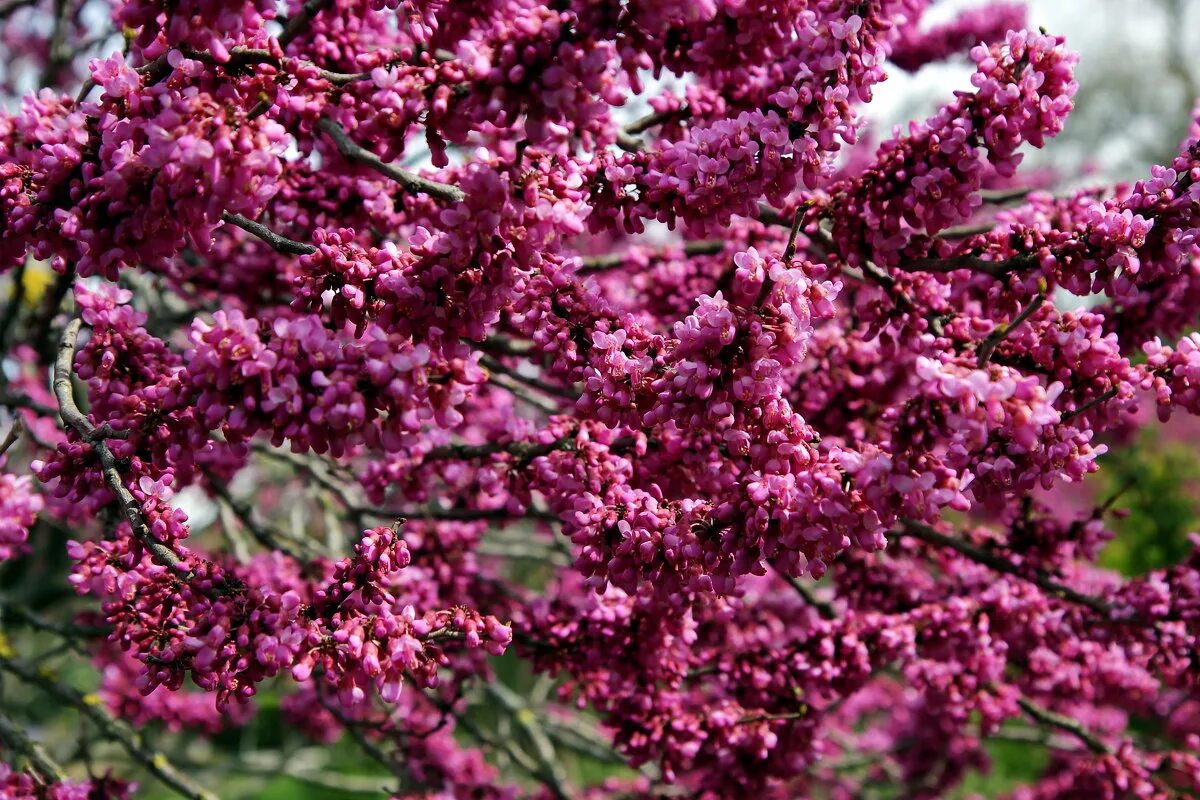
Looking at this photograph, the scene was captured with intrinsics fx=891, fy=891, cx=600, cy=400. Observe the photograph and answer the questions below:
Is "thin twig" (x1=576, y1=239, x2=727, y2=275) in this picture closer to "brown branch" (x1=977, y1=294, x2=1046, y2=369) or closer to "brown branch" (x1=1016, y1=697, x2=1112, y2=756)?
"brown branch" (x1=977, y1=294, x2=1046, y2=369)

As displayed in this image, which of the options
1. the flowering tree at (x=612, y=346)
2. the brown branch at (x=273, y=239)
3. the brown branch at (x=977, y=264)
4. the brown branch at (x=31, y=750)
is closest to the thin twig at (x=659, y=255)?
the flowering tree at (x=612, y=346)

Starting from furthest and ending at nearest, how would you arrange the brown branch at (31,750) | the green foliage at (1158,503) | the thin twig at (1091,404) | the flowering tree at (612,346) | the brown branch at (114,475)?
the green foliage at (1158,503) < the brown branch at (31,750) < the thin twig at (1091,404) < the brown branch at (114,475) < the flowering tree at (612,346)

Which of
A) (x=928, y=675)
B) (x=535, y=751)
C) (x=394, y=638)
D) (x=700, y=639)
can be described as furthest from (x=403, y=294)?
(x=535, y=751)

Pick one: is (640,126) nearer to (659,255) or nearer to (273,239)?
(659,255)

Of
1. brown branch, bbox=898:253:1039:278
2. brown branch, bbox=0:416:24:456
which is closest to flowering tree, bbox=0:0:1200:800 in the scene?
brown branch, bbox=898:253:1039:278

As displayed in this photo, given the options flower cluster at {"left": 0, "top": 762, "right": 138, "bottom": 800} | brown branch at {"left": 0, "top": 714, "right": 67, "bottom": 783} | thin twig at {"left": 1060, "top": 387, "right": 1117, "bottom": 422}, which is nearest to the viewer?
thin twig at {"left": 1060, "top": 387, "right": 1117, "bottom": 422}

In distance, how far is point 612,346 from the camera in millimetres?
2195

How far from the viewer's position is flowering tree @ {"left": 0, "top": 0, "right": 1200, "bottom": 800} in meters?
1.88

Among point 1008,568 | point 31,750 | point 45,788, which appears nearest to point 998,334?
point 1008,568

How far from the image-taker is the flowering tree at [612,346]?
73.9 inches

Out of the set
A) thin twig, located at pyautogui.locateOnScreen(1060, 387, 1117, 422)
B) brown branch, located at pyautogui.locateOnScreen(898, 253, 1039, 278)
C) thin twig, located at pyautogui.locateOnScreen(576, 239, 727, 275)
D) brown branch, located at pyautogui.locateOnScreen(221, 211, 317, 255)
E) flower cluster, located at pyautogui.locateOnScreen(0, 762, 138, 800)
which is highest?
thin twig, located at pyautogui.locateOnScreen(576, 239, 727, 275)

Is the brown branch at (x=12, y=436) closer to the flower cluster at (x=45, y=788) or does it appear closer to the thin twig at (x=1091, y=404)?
the flower cluster at (x=45, y=788)

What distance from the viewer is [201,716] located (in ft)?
16.2

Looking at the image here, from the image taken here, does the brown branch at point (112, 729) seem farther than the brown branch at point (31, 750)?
Yes
